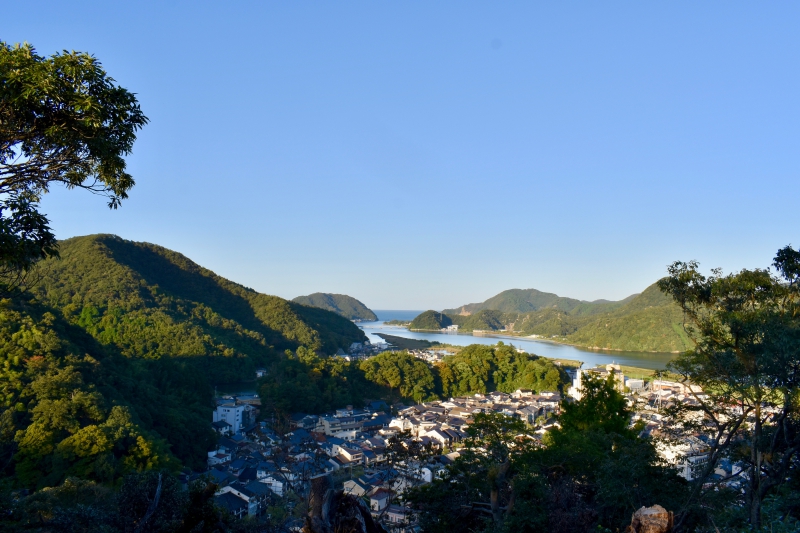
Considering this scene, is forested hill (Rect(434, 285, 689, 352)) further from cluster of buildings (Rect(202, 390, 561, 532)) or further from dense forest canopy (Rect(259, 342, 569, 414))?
dense forest canopy (Rect(259, 342, 569, 414))

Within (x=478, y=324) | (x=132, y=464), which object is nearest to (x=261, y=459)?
(x=132, y=464)

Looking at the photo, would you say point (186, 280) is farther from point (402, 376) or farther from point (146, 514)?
point (146, 514)

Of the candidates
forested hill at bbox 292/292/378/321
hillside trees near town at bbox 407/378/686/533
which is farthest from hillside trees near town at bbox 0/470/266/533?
forested hill at bbox 292/292/378/321

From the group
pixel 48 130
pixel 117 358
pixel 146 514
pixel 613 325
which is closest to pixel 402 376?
pixel 117 358

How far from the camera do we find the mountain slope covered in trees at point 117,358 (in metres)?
9.74

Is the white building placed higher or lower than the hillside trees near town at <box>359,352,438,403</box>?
lower

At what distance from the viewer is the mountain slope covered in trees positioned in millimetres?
9742

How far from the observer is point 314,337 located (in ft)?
134

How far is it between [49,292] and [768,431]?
35658mm

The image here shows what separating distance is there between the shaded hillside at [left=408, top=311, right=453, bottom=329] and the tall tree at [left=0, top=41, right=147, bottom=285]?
281ft

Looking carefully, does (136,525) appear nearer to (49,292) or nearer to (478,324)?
(49,292)

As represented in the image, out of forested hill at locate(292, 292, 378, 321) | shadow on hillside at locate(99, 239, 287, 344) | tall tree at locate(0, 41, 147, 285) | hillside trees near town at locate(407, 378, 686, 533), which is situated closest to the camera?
tall tree at locate(0, 41, 147, 285)

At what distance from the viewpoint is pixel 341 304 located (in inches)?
5359

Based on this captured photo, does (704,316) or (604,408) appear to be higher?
(704,316)
